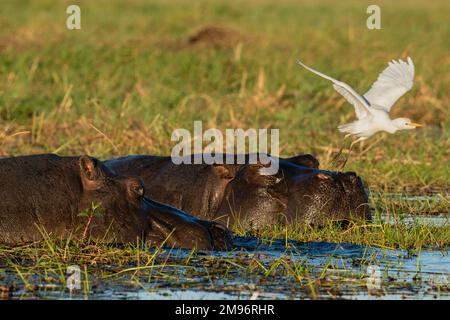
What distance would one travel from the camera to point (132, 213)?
541 centimetres

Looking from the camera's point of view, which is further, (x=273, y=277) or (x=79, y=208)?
(x=79, y=208)

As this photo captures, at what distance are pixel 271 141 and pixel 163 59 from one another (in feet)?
13.4

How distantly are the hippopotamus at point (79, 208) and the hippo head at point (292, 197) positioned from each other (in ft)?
3.67

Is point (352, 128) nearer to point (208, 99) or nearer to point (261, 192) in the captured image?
point (261, 192)

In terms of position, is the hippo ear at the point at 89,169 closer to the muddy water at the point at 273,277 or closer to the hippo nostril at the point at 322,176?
the muddy water at the point at 273,277

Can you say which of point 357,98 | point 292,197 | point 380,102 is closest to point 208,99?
point 380,102

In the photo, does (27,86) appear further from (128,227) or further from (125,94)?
(128,227)

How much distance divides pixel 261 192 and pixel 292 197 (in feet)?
0.65

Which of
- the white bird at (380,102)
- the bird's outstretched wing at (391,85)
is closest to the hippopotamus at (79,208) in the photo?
the white bird at (380,102)

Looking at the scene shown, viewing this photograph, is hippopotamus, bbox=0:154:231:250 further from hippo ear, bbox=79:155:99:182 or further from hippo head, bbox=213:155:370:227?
hippo head, bbox=213:155:370:227

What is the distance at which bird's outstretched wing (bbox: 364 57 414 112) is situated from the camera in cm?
737

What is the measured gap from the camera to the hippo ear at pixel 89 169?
17.6ft

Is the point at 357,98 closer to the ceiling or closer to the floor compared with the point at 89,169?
closer to the ceiling
